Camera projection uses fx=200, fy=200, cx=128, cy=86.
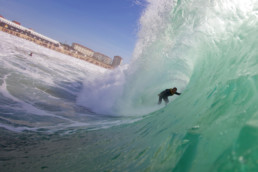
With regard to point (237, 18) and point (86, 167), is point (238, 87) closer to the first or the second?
point (86, 167)

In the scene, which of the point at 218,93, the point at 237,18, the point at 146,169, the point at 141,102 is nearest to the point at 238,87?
the point at 218,93

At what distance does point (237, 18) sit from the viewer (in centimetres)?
555

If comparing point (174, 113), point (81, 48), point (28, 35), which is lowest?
point (174, 113)

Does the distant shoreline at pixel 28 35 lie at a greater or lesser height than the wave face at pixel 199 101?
→ greater

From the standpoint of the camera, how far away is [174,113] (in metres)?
4.23

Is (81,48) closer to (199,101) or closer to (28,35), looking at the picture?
(28,35)

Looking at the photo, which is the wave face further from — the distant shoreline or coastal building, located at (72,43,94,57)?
coastal building, located at (72,43,94,57)

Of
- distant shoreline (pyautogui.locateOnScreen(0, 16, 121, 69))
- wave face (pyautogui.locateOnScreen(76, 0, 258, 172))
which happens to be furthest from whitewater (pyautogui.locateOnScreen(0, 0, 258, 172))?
distant shoreline (pyautogui.locateOnScreen(0, 16, 121, 69))

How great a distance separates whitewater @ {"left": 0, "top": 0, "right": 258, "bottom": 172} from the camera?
6.87 feet

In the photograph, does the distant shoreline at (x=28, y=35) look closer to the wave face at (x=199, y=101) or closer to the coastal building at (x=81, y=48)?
the coastal building at (x=81, y=48)

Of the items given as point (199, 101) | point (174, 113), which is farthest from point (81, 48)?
point (199, 101)

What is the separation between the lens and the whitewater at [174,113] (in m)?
2.09

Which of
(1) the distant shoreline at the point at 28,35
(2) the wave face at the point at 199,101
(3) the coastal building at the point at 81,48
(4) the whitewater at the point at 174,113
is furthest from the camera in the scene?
(3) the coastal building at the point at 81,48

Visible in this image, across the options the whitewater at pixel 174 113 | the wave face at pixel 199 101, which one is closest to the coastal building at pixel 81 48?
the whitewater at pixel 174 113
